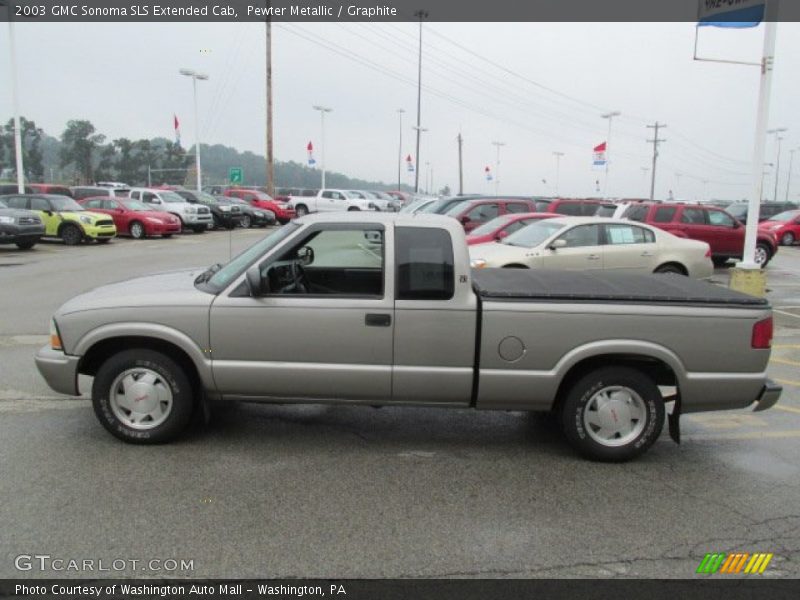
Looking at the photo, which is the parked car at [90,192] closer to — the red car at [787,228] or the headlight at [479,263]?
the headlight at [479,263]

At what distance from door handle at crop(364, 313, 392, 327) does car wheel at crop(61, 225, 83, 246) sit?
20.1 m

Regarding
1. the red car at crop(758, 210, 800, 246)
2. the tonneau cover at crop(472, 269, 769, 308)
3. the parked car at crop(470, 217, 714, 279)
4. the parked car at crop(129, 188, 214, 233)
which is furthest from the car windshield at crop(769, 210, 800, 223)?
the tonneau cover at crop(472, 269, 769, 308)

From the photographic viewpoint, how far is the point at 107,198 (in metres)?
25.1

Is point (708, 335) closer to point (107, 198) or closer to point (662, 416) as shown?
point (662, 416)

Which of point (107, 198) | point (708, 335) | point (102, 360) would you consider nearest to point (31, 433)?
point (102, 360)

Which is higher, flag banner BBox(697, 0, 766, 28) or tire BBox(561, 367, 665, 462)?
flag banner BBox(697, 0, 766, 28)

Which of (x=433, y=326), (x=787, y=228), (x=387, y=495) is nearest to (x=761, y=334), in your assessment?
(x=433, y=326)

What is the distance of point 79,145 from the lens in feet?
319

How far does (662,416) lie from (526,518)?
143 cm

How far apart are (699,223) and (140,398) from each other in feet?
53.8

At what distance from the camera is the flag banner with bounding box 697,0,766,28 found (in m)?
10.2

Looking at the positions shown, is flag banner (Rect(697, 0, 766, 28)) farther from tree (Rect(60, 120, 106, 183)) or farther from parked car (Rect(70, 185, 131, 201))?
tree (Rect(60, 120, 106, 183))

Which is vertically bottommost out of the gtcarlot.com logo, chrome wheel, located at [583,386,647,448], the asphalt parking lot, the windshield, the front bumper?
the gtcarlot.com logo

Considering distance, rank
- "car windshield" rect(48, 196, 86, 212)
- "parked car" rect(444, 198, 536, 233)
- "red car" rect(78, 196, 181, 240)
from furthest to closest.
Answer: "red car" rect(78, 196, 181, 240)
"car windshield" rect(48, 196, 86, 212)
"parked car" rect(444, 198, 536, 233)
